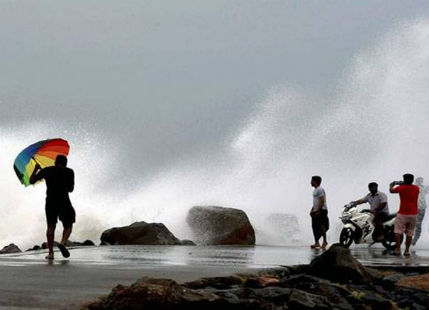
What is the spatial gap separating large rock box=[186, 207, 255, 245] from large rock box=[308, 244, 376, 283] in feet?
48.6

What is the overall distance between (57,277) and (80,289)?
1.38 m

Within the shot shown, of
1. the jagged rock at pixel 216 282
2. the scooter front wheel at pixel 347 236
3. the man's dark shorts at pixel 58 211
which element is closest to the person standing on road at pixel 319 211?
the scooter front wheel at pixel 347 236

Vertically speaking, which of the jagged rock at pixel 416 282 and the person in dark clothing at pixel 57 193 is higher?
the person in dark clothing at pixel 57 193

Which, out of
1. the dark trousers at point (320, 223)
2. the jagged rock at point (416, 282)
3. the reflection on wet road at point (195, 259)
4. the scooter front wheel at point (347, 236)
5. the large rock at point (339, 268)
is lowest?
the jagged rock at point (416, 282)

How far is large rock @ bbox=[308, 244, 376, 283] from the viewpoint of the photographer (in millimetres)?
8319

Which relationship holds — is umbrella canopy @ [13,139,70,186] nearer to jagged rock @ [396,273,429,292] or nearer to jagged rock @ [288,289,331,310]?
jagged rock @ [396,273,429,292]

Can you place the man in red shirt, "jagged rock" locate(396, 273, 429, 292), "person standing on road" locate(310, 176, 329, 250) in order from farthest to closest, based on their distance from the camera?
1. "person standing on road" locate(310, 176, 329, 250)
2. the man in red shirt
3. "jagged rock" locate(396, 273, 429, 292)

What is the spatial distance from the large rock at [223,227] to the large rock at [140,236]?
2.66 metres

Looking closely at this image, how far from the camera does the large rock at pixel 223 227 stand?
77.9 feet

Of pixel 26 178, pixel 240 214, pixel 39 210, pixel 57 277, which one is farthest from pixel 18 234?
pixel 57 277

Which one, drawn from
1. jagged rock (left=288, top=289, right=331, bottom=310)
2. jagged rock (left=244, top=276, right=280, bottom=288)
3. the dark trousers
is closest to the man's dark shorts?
jagged rock (left=244, top=276, right=280, bottom=288)

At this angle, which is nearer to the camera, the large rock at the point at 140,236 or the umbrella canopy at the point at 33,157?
the umbrella canopy at the point at 33,157

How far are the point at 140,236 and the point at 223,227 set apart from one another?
3.94m

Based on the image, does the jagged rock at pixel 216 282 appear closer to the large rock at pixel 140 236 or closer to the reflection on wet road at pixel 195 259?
the reflection on wet road at pixel 195 259
